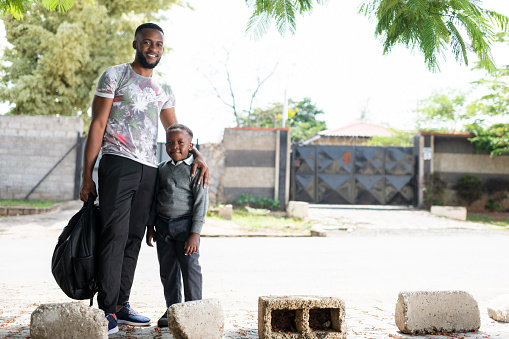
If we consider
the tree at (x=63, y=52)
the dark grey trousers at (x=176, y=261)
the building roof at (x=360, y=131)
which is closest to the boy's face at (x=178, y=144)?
the dark grey trousers at (x=176, y=261)

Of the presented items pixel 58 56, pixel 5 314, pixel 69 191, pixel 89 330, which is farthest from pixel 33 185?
pixel 89 330

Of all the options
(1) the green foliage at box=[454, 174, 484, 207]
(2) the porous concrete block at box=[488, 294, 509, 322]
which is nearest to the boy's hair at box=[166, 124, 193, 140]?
(2) the porous concrete block at box=[488, 294, 509, 322]

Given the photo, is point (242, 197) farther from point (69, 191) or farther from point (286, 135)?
point (69, 191)

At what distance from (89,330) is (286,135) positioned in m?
12.8

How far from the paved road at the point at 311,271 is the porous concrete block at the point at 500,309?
0.33 ft

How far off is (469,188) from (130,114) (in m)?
15.0

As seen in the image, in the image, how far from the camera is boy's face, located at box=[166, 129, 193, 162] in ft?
10.9

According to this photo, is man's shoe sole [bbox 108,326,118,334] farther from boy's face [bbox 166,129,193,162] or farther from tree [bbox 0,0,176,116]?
tree [bbox 0,0,176,116]

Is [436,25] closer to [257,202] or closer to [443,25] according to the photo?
[443,25]

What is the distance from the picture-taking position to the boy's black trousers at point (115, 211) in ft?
10.2

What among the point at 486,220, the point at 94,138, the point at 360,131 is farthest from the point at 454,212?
the point at 360,131

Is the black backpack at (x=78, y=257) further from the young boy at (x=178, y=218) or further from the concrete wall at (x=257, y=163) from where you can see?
the concrete wall at (x=257, y=163)

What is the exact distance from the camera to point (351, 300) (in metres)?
4.57

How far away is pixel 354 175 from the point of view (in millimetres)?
16375
